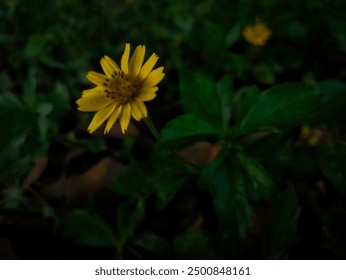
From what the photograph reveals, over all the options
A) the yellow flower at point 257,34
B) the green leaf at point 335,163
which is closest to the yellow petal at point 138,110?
the green leaf at point 335,163

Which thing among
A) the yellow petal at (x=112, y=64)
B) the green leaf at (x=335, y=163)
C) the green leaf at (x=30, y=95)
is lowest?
the green leaf at (x=335, y=163)

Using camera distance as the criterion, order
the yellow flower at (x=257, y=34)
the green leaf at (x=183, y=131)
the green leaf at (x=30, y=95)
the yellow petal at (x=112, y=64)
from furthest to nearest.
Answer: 1. the yellow flower at (x=257, y=34)
2. the green leaf at (x=30, y=95)
3. the yellow petal at (x=112, y=64)
4. the green leaf at (x=183, y=131)

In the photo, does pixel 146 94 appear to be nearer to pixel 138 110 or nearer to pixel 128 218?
pixel 138 110

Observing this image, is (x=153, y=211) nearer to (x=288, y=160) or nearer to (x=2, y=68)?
(x=288, y=160)

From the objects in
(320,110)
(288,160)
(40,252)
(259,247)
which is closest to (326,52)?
(320,110)

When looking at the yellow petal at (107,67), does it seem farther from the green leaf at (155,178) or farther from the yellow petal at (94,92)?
the green leaf at (155,178)

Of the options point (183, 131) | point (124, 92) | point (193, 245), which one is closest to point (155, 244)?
point (193, 245)

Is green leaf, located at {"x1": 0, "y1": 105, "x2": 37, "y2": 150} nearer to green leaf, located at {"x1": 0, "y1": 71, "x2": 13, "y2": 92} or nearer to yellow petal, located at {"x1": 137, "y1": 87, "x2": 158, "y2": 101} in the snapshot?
yellow petal, located at {"x1": 137, "y1": 87, "x2": 158, "y2": 101}

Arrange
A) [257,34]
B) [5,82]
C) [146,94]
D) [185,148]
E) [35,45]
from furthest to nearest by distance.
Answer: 1. [257,34]
2. [5,82]
3. [35,45]
4. [185,148]
5. [146,94]
